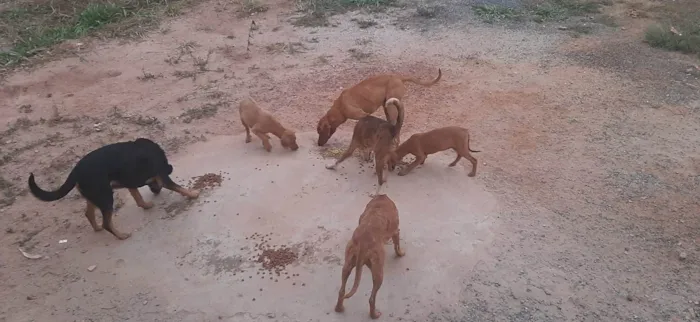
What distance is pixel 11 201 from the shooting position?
674 centimetres

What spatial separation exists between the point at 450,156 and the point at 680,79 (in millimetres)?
4287

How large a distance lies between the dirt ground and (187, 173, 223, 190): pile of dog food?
0.11 meters

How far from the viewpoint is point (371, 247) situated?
482cm

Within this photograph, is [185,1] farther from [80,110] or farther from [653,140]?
[653,140]

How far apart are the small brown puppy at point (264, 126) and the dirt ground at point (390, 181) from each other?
22 centimetres

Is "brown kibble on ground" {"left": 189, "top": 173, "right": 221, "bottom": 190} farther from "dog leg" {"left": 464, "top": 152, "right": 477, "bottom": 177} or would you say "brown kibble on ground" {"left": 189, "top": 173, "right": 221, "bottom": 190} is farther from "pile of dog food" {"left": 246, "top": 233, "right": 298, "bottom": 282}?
"dog leg" {"left": 464, "top": 152, "right": 477, "bottom": 177}

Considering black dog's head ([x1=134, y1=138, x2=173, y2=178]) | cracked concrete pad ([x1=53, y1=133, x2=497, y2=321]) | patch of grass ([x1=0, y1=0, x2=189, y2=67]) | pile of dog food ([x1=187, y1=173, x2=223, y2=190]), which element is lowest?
cracked concrete pad ([x1=53, y1=133, x2=497, y2=321])

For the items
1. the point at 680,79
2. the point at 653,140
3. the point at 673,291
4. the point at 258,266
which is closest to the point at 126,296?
the point at 258,266

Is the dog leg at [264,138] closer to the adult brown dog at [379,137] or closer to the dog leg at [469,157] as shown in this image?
the adult brown dog at [379,137]

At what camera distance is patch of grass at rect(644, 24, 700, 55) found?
9898mm

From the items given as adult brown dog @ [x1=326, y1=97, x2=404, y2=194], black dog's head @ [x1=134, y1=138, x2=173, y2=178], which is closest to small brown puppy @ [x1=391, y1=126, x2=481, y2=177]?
adult brown dog @ [x1=326, y1=97, x2=404, y2=194]

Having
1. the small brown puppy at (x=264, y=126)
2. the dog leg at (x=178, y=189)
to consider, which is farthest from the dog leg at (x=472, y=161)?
the dog leg at (x=178, y=189)

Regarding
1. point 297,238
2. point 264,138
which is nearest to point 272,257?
point 297,238

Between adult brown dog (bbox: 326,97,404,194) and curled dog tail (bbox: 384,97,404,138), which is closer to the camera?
curled dog tail (bbox: 384,97,404,138)
